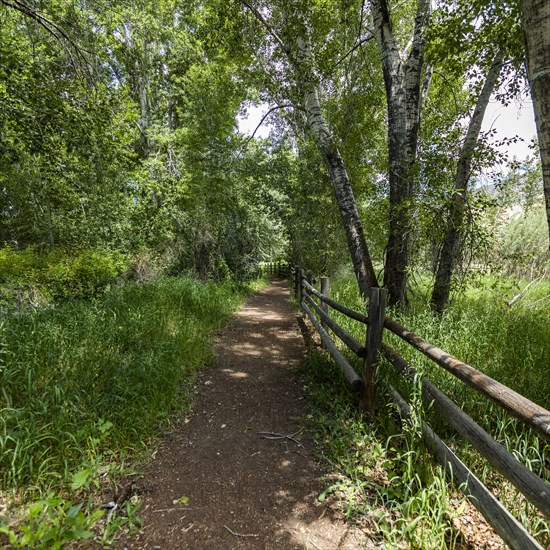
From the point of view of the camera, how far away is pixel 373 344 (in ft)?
10.1

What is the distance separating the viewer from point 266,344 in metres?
6.34

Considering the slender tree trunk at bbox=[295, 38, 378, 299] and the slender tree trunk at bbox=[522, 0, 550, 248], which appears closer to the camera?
the slender tree trunk at bbox=[522, 0, 550, 248]

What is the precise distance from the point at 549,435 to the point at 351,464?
5.86 ft

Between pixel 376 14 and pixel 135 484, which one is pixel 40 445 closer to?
pixel 135 484

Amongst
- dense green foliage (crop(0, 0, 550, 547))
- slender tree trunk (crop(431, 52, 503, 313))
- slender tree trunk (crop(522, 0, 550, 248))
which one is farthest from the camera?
slender tree trunk (crop(431, 52, 503, 313))

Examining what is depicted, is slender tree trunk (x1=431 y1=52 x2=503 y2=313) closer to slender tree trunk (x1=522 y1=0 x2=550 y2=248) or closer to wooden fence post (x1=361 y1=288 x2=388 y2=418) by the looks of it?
wooden fence post (x1=361 y1=288 x2=388 y2=418)

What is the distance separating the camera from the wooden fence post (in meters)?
2.97

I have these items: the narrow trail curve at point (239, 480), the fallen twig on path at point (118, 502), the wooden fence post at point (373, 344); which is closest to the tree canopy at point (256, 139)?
the wooden fence post at point (373, 344)

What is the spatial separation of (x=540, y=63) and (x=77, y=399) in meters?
4.73

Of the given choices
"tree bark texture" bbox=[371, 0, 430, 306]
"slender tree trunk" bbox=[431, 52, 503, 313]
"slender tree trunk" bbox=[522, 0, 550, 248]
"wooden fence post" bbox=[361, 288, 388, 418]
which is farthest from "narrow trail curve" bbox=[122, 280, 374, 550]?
"slender tree trunk" bbox=[431, 52, 503, 313]

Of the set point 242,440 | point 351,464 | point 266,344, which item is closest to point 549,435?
point 351,464

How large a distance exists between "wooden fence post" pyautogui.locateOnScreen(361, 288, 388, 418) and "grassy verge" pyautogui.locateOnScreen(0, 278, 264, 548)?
241 cm

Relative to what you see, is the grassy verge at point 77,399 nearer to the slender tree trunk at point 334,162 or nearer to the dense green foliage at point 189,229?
the dense green foliage at point 189,229

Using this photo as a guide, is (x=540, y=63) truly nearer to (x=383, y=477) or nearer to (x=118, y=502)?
(x=383, y=477)
